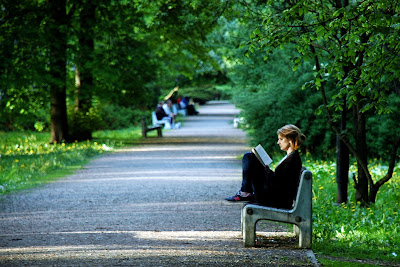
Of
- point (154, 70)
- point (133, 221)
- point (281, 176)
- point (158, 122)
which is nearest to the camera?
point (281, 176)

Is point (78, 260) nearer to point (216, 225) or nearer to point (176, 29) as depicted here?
point (216, 225)

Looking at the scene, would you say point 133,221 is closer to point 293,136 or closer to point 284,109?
point 293,136

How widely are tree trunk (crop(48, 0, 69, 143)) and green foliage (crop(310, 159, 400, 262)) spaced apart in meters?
11.4

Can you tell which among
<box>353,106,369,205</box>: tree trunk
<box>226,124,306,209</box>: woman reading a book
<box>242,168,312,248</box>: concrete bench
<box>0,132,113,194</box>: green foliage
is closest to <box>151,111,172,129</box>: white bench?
<box>0,132,113,194</box>: green foliage

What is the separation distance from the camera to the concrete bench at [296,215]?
648 cm

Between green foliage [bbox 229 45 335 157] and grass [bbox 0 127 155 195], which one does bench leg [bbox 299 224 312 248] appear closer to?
grass [bbox 0 127 155 195]

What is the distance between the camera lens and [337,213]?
8.48 metres

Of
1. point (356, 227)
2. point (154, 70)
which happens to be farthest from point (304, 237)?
point (154, 70)

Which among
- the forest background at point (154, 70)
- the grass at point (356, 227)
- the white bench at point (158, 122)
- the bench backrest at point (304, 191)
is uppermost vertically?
the forest background at point (154, 70)

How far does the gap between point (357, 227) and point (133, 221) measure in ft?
9.46

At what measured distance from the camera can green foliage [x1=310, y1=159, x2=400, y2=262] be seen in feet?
21.3

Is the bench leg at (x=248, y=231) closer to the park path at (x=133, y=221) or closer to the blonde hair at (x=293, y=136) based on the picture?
the park path at (x=133, y=221)

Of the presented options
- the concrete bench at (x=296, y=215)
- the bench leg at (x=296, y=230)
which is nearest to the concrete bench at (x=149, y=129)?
the bench leg at (x=296, y=230)

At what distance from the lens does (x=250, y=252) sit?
628 cm
